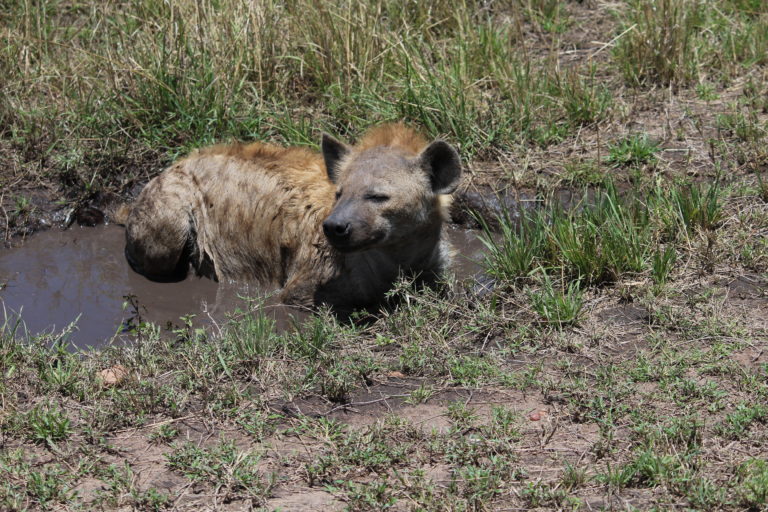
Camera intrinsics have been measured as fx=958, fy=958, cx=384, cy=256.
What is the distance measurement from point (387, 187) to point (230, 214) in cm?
129

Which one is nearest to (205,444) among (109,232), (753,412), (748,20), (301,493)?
(301,493)

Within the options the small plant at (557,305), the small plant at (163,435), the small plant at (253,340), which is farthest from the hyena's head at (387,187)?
the small plant at (163,435)

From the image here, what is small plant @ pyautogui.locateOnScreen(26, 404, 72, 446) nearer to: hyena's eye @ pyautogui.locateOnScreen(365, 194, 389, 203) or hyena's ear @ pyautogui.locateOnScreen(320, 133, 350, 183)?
hyena's eye @ pyautogui.locateOnScreen(365, 194, 389, 203)

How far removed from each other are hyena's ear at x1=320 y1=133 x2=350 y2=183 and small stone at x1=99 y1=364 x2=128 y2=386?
160 centimetres

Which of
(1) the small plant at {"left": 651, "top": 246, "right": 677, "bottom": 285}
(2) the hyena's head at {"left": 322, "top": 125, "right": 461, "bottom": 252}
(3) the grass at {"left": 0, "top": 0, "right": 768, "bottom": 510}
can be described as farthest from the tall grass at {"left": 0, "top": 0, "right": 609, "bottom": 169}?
(1) the small plant at {"left": 651, "top": 246, "right": 677, "bottom": 285}

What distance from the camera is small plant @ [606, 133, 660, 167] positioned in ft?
19.2

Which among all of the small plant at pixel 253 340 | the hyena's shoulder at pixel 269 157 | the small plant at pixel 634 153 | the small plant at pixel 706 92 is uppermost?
the small plant at pixel 706 92

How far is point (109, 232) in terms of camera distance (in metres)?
6.25

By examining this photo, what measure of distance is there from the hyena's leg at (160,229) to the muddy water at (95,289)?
0.13m

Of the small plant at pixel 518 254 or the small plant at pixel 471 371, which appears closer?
the small plant at pixel 471 371

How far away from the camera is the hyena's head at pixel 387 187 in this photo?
454 centimetres

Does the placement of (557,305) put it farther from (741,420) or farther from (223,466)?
(223,466)

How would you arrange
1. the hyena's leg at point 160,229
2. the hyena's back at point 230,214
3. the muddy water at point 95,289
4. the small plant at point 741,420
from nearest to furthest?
the small plant at point 741,420 → the muddy water at point 95,289 → the hyena's back at point 230,214 → the hyena's leg at point 160,229

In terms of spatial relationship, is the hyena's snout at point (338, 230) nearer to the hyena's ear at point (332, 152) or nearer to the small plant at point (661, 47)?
the hyena's ear at point (332, 152)
